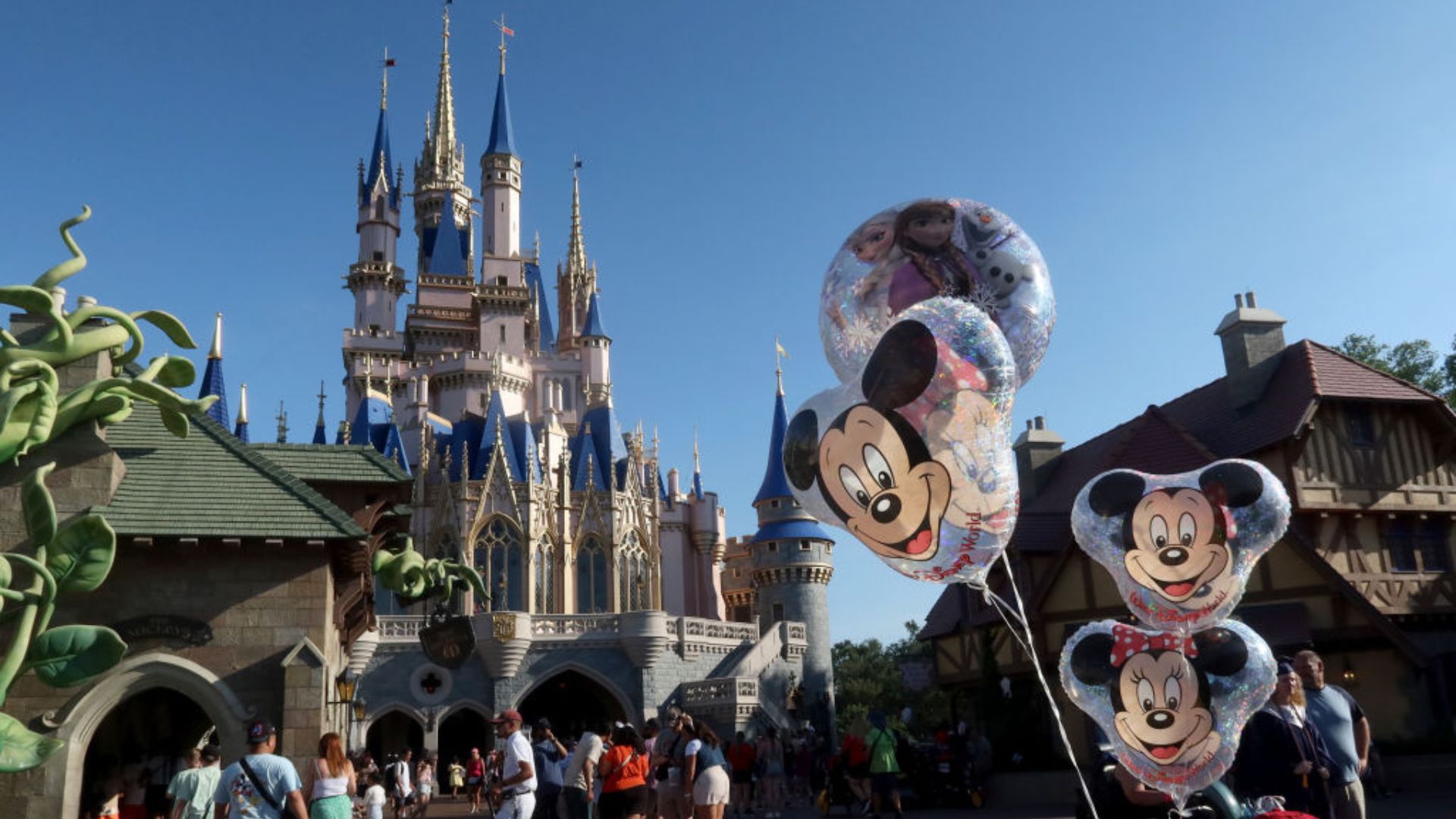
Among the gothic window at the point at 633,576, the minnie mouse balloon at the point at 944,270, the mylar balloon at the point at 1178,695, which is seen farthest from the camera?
the gothic window at the point at 633,576

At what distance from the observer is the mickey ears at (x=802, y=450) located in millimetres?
7273

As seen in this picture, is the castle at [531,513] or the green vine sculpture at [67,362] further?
the castle at [531,513]

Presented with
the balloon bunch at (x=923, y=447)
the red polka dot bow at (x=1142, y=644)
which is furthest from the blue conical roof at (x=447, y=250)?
the red polka dot bow at (x=1142, y=644)

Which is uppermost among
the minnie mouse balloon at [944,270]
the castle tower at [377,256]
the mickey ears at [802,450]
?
the castle tower at [377,256]

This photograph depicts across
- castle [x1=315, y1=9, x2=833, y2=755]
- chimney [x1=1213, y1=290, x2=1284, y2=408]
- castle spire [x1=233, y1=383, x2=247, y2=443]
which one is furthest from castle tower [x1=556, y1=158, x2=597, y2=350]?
chimney [x1=1213, y1=290, x2=1284, y2=408]

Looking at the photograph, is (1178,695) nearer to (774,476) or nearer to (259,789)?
(259,789)

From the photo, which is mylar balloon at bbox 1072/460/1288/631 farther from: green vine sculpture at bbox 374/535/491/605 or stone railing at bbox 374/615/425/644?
stone railing at bbox 374/615/425/644

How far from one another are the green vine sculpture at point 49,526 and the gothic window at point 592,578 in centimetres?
2902

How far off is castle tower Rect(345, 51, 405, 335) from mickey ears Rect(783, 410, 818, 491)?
44.7 metres

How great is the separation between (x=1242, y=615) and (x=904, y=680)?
11784mm

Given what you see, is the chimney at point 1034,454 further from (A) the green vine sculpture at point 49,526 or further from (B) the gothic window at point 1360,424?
(A) the green vine sculpture at point 49,526

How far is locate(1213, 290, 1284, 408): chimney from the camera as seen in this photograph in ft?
69.2

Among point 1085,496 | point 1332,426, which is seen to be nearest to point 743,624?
point 1332,426

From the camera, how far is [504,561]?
3841 cm
